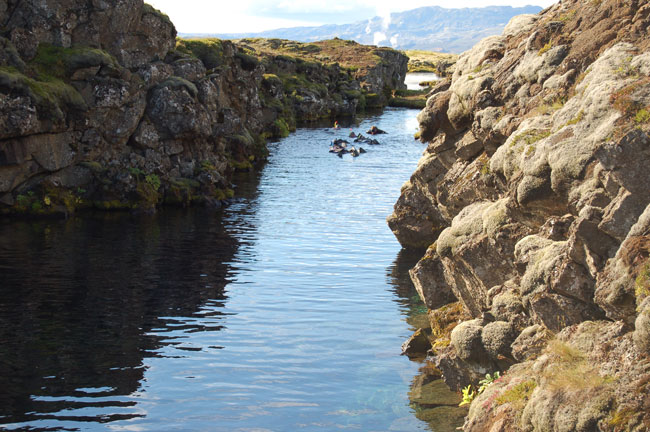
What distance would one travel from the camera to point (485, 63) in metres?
33.3

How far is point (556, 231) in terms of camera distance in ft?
68.8

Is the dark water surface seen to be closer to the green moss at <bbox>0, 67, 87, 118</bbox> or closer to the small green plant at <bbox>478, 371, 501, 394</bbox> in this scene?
the small green plant at <bbox>478, 371, 501, 394</bbox>

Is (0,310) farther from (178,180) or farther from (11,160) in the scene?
(178,180)

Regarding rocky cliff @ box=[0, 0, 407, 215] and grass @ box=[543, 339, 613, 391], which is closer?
grass @ box=[543, 339, 613, 391]

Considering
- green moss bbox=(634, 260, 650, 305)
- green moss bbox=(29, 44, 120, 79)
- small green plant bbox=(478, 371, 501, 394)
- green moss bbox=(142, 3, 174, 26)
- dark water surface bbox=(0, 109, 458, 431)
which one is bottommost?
dark water surface bbox=(0, 109, 458, 431)

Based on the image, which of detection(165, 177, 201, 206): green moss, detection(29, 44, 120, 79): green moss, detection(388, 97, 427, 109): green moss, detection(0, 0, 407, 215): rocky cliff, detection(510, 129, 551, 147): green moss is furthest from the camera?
detection(388, 97, 427, 109): green moss

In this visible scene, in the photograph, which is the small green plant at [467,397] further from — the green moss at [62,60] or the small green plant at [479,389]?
the green moss at [62,60]

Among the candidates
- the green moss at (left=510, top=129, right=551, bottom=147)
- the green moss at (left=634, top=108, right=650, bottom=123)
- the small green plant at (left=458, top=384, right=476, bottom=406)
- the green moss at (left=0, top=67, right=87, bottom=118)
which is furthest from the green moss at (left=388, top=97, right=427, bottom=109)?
the green moss at (left=634, top=108, right=650, bottom=123)

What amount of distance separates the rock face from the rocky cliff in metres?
33.1

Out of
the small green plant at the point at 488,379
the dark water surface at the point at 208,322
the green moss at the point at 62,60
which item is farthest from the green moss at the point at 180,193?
the small green plant at the point at 488,379

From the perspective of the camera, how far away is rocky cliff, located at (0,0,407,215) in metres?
51.6

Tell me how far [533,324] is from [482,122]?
11304mm

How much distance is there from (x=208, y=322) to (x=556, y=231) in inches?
643

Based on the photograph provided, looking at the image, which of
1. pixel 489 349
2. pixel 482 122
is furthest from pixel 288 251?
pixel 489 349
